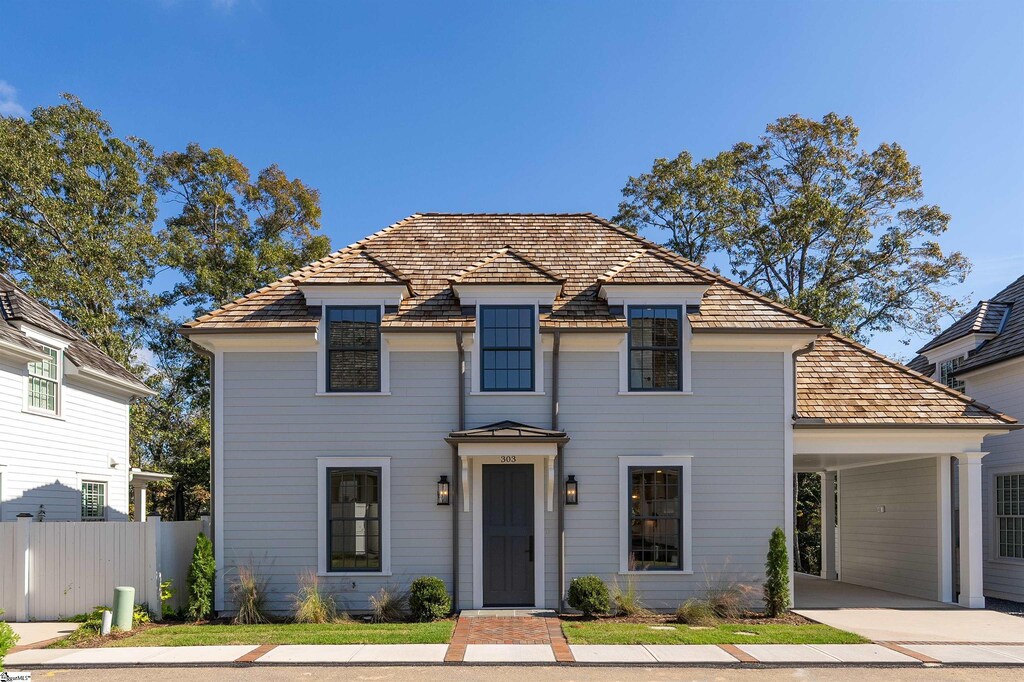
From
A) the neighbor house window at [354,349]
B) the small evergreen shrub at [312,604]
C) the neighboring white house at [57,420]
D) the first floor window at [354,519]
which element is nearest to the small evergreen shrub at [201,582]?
the small evergreen shrub at [312,604]

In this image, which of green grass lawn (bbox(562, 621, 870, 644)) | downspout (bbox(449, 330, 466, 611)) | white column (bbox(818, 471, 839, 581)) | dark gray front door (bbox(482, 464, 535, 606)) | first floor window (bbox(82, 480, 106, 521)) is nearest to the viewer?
green grass lawn (bbox(562, 621, 870, 644))

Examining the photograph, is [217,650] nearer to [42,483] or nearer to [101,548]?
[101,548]

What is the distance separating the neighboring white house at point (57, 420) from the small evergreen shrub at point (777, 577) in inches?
586

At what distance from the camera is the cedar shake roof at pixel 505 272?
13672mm

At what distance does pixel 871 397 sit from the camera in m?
14.6

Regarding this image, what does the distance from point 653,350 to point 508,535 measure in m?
4.19

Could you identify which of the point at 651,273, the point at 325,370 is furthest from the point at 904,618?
the point at 325,370

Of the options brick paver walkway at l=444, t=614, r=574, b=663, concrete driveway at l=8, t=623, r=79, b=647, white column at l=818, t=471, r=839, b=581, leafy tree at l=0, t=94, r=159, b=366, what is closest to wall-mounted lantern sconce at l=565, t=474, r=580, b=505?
brick paver walkway at l=444, t=614, r=574, b=663

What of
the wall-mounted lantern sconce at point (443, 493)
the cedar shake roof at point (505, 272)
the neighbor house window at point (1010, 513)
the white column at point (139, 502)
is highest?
the cedar shake roof at point (505, 272)

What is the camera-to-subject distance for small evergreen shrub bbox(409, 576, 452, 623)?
12633mm

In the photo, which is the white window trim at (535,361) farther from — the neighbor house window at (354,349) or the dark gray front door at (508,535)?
the neighbor house window at (354,349)

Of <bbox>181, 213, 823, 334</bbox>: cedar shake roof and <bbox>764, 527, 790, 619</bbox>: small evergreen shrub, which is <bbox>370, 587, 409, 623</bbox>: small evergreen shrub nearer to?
<bbox>181, 213, 823, 334</bbox>: cedar shake roof

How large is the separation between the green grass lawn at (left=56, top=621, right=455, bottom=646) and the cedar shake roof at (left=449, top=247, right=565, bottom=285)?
18.9ft

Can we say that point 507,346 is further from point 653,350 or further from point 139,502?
point 139,502
